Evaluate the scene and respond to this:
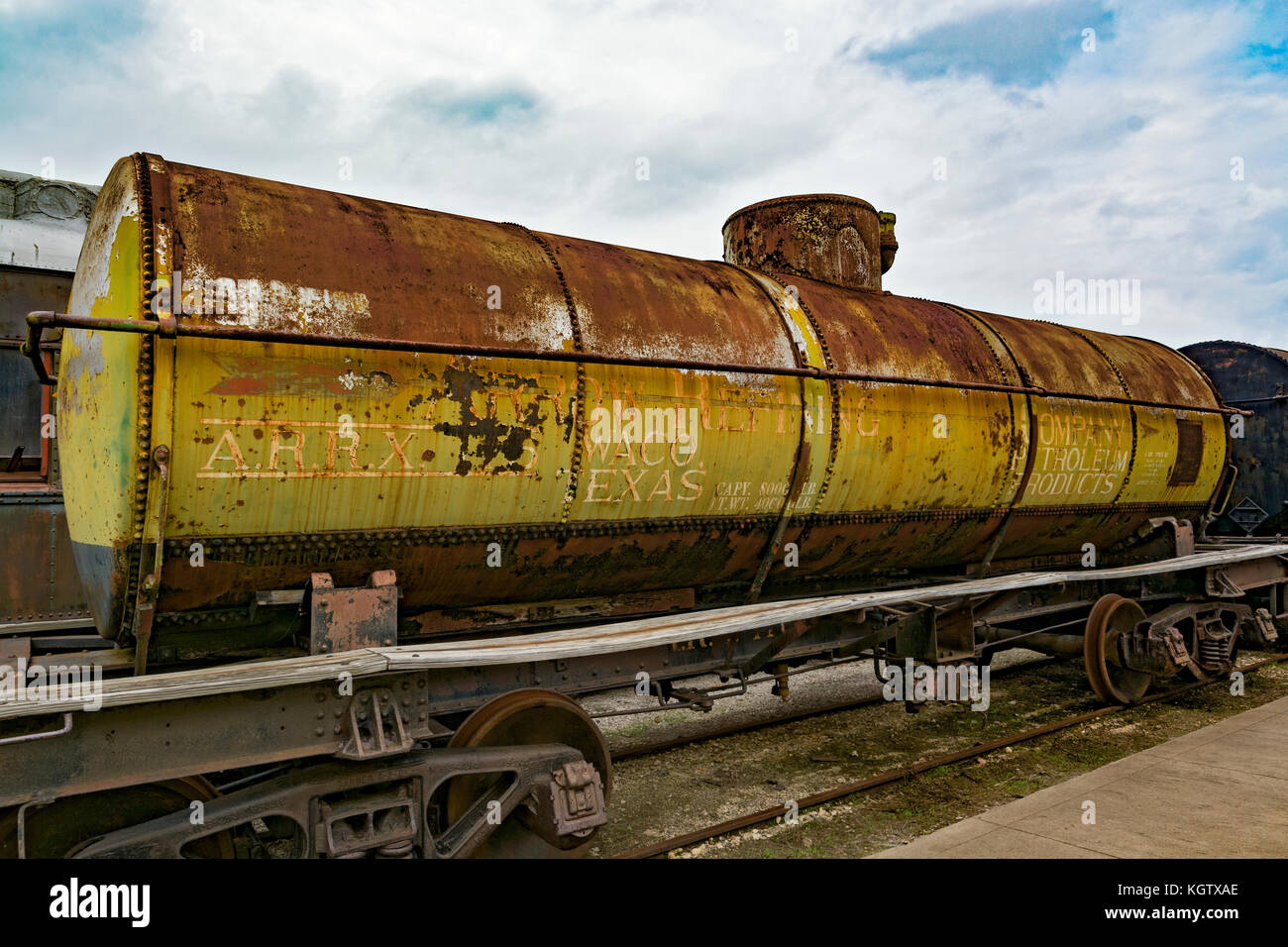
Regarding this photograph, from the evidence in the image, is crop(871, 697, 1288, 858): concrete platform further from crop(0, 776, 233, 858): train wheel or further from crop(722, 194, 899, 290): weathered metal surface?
crop(722, 194, 899, 290): weathered metal surface

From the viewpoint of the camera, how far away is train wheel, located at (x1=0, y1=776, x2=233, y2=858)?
11.6 feet

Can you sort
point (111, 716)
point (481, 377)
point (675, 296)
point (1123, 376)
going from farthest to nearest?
1. point (1123, 376)
2. point (675, 296)
3. point (481, 377)
4. point (111, 716)

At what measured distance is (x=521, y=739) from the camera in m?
4.57

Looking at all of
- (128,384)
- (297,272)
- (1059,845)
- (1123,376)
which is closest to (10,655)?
(128,384)

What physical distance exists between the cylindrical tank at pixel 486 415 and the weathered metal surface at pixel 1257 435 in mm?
5525

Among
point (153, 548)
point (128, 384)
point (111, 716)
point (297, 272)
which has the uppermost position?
point (297, 272)

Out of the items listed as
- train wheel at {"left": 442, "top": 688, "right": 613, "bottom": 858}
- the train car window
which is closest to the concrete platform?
train wheel at {"left": 442, "top": 688, "right": 613, "bottom": 858}

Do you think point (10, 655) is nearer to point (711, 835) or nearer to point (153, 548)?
point (153, 548)

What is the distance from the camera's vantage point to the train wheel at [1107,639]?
783cm

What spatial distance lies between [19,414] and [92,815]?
5.45m

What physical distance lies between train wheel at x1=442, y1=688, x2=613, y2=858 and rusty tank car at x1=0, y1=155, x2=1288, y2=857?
0.02 m

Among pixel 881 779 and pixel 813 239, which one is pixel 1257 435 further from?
pixel 881 779

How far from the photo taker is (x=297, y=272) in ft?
13.1

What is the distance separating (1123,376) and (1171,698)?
3533 millimetres
